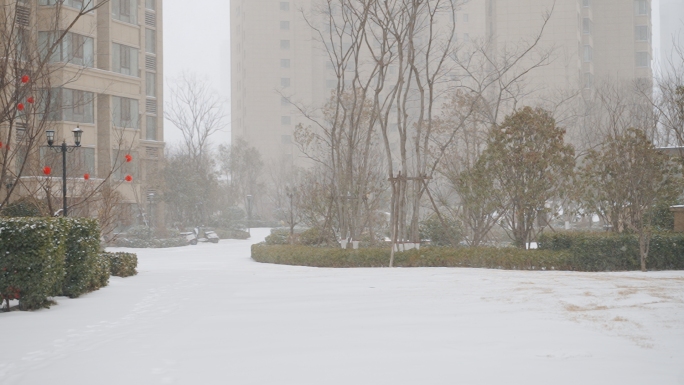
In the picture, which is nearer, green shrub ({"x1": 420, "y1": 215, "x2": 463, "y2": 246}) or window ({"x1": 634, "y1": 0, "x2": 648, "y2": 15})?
green shrub ({"x1": 420, "y1": 215, "x2": 463, "y2": 246})

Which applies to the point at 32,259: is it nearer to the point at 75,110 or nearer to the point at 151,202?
the point at 75,110

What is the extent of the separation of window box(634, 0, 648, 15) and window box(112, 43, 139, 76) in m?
53.9

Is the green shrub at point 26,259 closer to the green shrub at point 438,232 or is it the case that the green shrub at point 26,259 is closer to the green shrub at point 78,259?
the green shrub at point 78,259

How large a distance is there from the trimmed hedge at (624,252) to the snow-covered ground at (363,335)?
3702mm

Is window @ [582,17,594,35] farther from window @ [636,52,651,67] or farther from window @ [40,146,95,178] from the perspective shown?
window @ [40,146,95,178]

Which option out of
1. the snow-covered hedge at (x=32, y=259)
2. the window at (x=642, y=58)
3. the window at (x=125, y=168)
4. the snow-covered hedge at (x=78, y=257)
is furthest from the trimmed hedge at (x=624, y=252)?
the window at (x=642, y=58)

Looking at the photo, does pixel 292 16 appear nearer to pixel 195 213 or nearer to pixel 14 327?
pixel 195 213

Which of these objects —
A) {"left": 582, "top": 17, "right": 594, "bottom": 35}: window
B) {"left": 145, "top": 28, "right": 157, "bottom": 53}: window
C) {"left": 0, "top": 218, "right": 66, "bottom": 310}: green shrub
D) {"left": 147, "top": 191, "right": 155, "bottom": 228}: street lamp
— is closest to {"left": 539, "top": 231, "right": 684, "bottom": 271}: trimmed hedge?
{"left": 0, "top": 218, "right": 66, "bottom": 310}: green shrub

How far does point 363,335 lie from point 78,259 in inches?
217

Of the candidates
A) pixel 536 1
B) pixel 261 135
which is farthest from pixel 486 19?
pixel 261 135

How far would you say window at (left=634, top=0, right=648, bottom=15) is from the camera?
7419cm

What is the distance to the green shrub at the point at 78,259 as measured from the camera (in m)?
11.3

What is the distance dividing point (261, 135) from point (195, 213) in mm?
46332

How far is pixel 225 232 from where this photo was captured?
44281 mm
